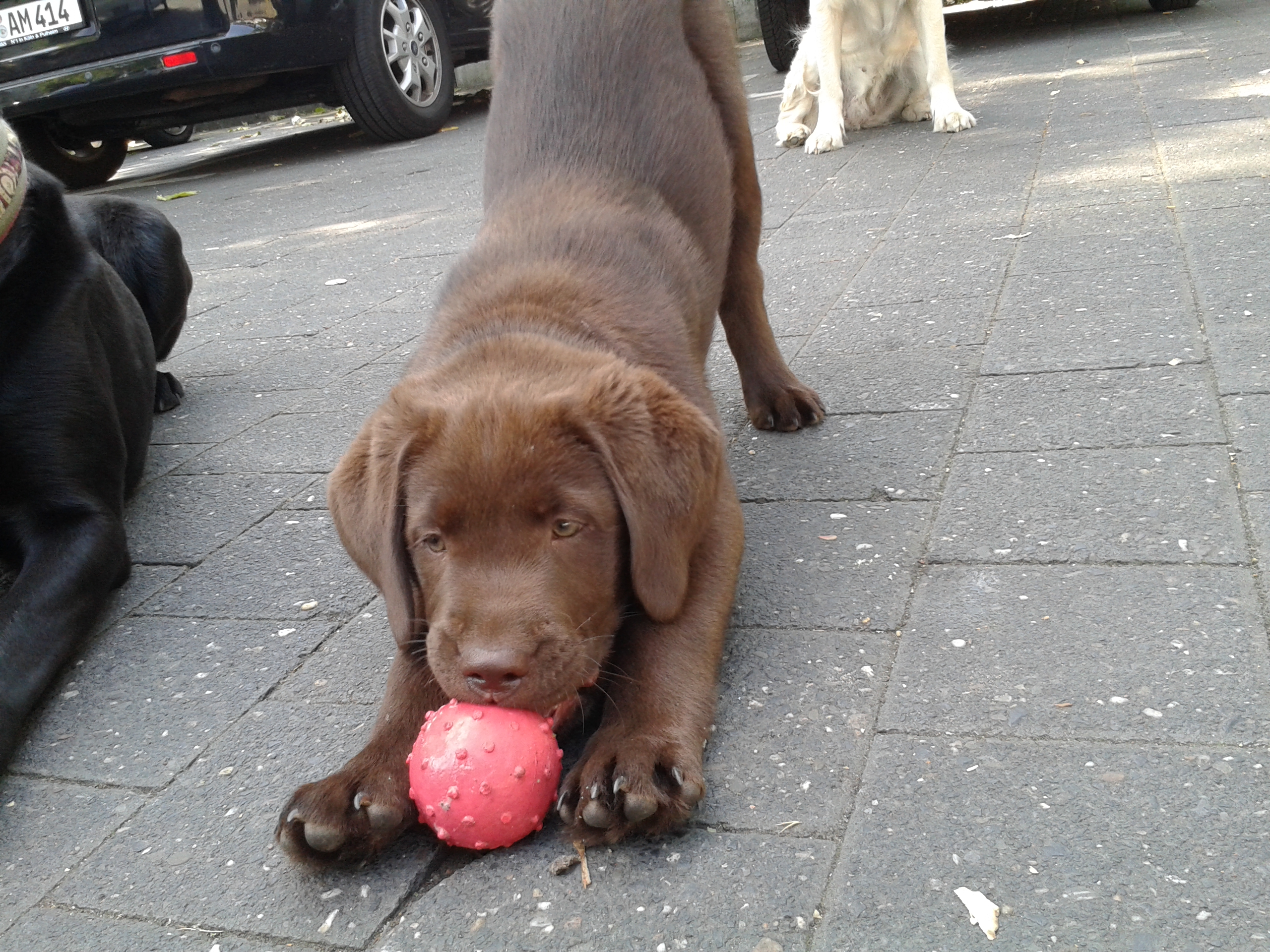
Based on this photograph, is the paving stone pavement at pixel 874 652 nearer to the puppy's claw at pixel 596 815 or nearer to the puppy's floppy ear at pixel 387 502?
the puppy's claw at pixel 596 815

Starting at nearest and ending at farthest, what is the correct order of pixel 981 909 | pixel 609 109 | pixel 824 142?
pixel 981 909 < pixel 609 109 < pixel 824 142

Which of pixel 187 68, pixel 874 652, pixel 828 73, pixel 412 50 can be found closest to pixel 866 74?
pixel 828 73

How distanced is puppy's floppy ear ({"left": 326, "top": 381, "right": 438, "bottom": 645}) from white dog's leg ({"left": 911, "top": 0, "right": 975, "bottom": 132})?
5965 mm

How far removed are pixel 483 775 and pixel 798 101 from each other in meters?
7.08

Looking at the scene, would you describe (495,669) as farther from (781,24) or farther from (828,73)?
(781,24)

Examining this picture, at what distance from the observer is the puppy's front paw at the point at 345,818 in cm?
189

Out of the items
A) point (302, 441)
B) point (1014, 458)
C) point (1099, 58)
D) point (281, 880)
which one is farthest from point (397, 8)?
point (281, 880)

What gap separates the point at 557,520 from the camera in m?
2.13

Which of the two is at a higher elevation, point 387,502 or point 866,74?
point 387,502

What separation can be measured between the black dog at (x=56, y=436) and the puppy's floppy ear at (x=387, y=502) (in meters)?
0.85

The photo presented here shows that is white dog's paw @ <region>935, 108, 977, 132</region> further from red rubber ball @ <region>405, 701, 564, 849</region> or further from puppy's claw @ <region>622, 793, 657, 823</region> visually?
puppy's claw @ <region>622, 793, 657, 823</region>

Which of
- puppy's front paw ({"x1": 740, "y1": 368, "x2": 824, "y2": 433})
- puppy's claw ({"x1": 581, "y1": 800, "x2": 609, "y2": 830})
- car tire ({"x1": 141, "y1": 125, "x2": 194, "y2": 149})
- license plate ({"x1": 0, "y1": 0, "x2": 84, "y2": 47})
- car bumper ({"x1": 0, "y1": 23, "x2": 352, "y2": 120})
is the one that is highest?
license plate ({"x1": 0, "y1": 0, "x2": 84, "y2": 47})

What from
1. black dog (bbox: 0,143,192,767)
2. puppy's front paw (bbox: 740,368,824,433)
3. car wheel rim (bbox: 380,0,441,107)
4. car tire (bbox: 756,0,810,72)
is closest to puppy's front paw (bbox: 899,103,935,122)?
car tire (bbox: 756,0,810,72)

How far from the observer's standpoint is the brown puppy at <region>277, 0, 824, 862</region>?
6.41 ft
